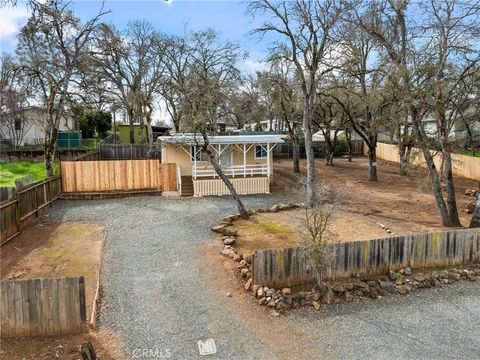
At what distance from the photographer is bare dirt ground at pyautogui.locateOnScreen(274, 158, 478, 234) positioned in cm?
1417

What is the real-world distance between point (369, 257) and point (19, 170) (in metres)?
24.6

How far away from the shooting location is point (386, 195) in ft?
64.1

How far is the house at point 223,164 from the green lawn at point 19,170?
291 inches

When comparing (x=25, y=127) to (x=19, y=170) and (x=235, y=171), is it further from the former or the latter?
(x=235, y=171)

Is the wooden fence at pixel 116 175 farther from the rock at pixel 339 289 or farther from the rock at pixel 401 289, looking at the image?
the rock at pixel 401 289

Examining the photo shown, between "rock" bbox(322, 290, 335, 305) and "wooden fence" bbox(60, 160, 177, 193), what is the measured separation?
13064mm

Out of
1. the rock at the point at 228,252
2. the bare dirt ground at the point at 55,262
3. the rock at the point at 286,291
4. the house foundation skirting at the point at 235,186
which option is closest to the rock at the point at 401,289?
the rock at the point at 286,291

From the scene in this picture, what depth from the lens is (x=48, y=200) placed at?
1598 cm

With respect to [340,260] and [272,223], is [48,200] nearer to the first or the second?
[272,223]

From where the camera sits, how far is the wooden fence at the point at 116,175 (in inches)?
730

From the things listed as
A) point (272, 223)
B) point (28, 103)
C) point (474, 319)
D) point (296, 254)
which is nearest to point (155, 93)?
point (28, 103)

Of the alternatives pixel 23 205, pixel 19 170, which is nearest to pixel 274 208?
pixel 23 205

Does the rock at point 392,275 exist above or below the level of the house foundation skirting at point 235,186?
below

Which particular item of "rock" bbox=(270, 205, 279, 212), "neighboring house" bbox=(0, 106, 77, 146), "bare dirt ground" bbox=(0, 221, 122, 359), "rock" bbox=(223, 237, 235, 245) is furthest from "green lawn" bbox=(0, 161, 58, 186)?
"rock" bbox=(223, 237, 235, 245)
